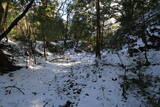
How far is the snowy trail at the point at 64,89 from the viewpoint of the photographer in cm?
830

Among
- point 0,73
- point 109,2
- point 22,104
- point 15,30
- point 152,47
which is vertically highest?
point 109,2

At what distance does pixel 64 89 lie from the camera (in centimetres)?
1001

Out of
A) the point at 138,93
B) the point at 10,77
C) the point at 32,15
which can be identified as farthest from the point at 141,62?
the point at 32,15

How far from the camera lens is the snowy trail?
27.2 ft

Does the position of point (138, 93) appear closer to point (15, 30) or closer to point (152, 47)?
point (152, 47)

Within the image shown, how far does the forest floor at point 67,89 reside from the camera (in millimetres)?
8234

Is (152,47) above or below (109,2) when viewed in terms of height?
below

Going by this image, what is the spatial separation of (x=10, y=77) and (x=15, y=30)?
1575 cm

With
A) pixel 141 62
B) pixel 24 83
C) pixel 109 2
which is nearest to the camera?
pixel 24 83

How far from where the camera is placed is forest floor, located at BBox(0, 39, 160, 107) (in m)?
8.23

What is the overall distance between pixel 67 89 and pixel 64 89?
192 millimetres

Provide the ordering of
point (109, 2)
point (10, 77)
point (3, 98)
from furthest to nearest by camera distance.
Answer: point (109, 2)
point (10, 77)
point (3, 98)

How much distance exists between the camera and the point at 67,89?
9938mm

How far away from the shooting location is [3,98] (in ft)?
29.1
